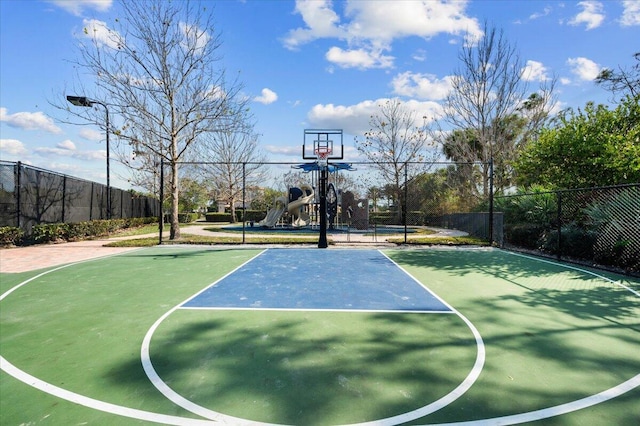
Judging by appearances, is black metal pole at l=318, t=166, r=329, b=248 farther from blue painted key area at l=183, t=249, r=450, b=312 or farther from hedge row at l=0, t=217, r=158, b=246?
hedge row at l=0, t=217, r=158, b=246

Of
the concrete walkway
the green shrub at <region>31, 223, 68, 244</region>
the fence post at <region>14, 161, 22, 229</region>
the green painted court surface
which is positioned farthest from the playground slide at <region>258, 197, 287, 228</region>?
the green painted court surface

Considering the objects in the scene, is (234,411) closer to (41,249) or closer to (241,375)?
(241,375)

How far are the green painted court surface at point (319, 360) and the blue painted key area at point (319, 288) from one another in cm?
30

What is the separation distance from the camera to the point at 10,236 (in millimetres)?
11305

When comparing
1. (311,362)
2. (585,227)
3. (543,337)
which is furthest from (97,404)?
(585,227)

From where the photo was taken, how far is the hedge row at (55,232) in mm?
11328

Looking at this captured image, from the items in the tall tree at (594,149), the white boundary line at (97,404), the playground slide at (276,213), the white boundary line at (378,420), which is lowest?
the white boundary line at (97,404)

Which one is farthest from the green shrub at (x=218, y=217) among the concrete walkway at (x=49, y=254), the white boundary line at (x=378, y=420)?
the white boundary line at (x=378, y=420)

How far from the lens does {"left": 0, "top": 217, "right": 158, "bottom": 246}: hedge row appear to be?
1133 cm

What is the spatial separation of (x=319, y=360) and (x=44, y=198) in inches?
597

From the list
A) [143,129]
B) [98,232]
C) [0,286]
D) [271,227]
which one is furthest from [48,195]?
[271,227]

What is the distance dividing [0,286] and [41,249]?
5.94 meters

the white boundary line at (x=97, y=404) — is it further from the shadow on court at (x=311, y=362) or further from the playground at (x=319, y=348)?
the shadow on court at (x=311, y=362)

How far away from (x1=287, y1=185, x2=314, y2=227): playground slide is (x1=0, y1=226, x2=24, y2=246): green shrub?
46.2 ft
